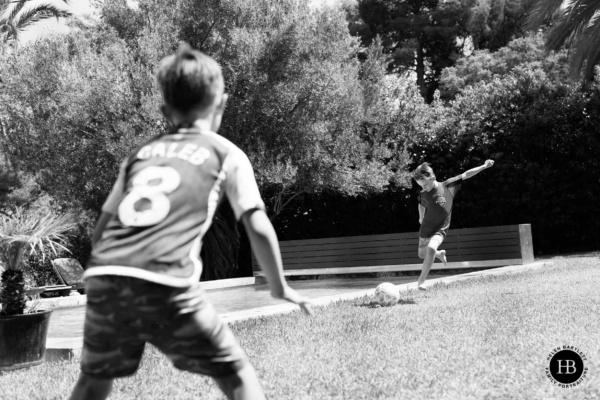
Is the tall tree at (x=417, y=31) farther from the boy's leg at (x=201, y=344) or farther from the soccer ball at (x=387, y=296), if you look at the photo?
the boy's leg at (x=201, y=344)

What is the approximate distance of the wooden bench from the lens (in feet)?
49.1

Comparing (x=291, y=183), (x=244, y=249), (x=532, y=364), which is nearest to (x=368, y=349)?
(x=532, y=364)

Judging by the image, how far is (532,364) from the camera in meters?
4.18

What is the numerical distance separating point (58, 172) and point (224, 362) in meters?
15.1

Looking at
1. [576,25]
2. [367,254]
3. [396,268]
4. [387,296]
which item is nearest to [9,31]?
[367,254]

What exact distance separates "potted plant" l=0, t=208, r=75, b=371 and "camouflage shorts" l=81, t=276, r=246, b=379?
151 inches

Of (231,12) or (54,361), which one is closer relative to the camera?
(54,361)

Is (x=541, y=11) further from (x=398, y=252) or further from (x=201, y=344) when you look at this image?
(x=201, y=344)

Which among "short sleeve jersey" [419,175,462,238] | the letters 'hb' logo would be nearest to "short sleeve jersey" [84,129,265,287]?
the letters 'hb' logo

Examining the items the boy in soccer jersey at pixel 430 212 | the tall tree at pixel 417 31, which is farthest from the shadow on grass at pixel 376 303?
the tall tree at pixel 417 31

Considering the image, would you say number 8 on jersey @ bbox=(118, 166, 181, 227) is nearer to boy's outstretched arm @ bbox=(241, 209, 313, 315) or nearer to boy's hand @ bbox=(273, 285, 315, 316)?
boy's outstretched arm @ bbox=(241, 209, 313, 315)

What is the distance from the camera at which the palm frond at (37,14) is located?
21.1m

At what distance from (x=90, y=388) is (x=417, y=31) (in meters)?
35.0

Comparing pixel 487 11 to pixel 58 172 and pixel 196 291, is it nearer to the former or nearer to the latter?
pixel 58 172
